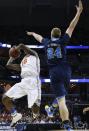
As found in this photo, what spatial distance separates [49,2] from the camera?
685 inches

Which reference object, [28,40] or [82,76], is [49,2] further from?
[82,76]

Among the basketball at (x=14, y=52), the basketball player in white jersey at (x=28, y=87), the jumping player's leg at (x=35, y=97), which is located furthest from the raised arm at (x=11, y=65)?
the jumping player's leg at (x=35, y=97)

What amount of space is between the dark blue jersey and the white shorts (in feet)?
2.47

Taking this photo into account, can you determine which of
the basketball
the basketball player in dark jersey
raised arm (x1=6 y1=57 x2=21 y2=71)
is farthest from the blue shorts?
raised arm (x1=6 y1=57 x2=21 y2=71)

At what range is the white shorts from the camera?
6582 millimetres

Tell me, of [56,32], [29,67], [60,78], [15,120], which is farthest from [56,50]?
[15,120]

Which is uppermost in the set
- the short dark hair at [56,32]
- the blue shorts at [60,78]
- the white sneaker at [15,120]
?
the short dark hair at [56,32]

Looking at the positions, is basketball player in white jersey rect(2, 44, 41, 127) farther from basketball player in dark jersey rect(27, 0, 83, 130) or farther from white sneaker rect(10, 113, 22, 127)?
basketball player in dark jersey rect(27, 0, 83, 130)

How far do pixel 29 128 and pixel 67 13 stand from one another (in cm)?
1332

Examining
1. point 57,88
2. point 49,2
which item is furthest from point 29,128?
point 49,2

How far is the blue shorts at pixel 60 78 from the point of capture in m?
5.94

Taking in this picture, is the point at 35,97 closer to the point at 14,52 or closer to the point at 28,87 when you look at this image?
the point at 28,87

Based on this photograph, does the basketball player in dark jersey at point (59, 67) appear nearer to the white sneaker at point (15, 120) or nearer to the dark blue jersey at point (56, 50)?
the dark blue jersey at point (56, 50)

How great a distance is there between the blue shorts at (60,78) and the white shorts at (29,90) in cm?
79
